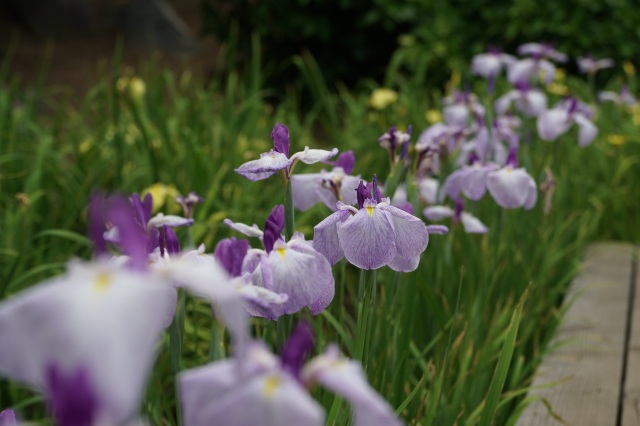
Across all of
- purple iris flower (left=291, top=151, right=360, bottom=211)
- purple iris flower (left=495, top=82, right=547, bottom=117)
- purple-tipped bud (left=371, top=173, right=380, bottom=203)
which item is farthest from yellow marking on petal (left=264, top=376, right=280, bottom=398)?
purple iris flower (left=495, top=82, right=547, bottom=117)

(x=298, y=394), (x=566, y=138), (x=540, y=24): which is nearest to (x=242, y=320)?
(x=298, y=394)

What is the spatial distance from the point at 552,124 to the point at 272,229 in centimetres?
166

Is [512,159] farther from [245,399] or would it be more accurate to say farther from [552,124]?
[245,399]

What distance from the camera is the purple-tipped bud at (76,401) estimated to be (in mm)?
451

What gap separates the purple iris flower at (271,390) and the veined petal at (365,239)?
1.40 feet

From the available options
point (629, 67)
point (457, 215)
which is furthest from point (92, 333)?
point (629, 67)

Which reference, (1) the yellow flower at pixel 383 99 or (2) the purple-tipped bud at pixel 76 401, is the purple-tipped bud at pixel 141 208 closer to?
(2) the purple-tipped bud at pixel 76 401

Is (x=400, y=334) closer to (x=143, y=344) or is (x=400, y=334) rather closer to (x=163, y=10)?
(x=143, y=344)

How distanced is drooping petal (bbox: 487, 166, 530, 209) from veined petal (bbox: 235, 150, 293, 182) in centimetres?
76

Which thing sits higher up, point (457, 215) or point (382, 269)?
point (457, 215)

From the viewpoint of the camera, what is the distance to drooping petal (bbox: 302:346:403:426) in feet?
1.63

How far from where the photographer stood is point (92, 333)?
0.45 meters

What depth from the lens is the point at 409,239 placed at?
39.7 inches

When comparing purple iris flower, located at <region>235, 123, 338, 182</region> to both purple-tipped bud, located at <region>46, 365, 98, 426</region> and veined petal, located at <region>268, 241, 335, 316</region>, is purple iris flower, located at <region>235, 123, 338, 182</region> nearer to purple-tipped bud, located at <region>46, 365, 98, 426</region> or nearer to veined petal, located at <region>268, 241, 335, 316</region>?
veined petal, located at <region>268, 241, 335, 316</region>
